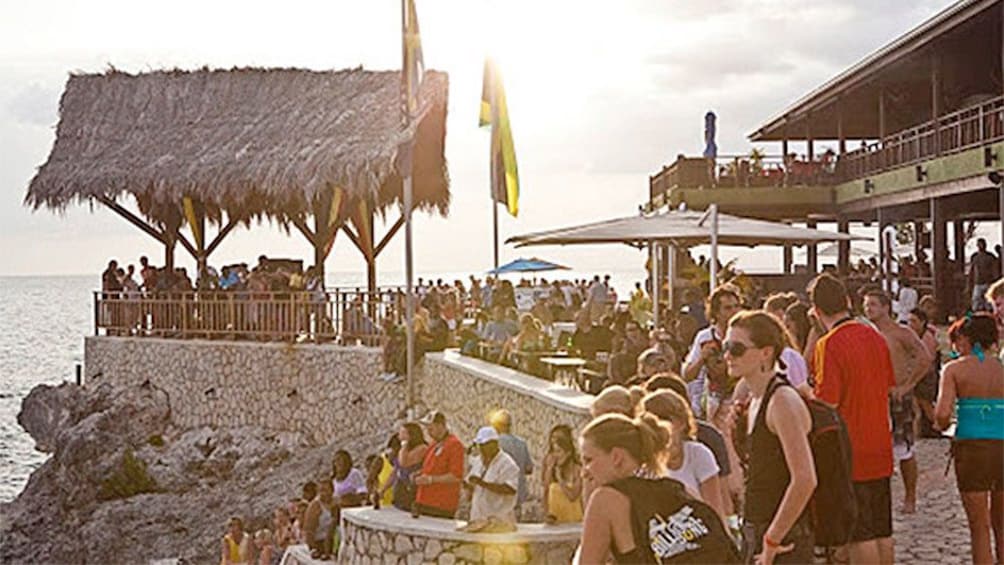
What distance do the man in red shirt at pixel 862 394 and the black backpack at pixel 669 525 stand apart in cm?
214

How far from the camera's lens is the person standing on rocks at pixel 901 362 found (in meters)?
8.28

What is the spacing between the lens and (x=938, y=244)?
22.1 m

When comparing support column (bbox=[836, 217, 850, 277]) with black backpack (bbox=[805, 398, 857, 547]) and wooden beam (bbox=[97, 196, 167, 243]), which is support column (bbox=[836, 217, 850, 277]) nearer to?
wooden beam (bbox=[97, 196, 167, 243])

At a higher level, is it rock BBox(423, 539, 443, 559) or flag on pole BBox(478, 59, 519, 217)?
flag on pole BBox(478, 59, 519, 217)

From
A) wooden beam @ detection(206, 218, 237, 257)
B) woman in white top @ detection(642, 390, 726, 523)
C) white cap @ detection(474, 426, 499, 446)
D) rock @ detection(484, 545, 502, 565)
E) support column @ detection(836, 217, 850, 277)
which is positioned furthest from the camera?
support column @ detection(836, 217, 850, 277)

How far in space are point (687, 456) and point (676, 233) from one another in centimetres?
837

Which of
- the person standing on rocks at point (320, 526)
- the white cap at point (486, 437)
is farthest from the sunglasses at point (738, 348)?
the person standing on rocks at point (320, 526)

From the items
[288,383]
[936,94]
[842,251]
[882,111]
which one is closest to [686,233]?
[288,383]

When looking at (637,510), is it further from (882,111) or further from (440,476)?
(882,111)

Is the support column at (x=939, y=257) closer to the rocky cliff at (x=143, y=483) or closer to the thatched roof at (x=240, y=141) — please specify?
the thatched roof at (x=240, y=141)

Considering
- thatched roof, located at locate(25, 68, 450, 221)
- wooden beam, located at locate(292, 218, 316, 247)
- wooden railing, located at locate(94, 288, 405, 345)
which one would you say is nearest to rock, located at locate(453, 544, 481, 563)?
wooden railing, located at locate(94, 288, 405, 345)

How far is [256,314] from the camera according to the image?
23500 mm

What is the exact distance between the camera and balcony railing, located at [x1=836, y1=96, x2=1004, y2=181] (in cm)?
2030

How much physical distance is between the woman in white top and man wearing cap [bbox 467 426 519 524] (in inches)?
155
